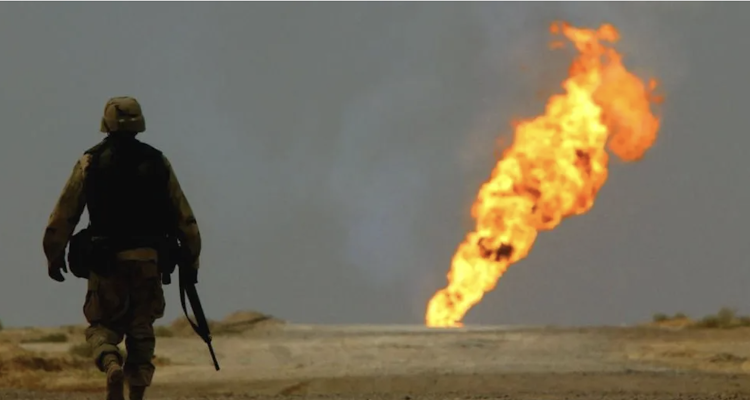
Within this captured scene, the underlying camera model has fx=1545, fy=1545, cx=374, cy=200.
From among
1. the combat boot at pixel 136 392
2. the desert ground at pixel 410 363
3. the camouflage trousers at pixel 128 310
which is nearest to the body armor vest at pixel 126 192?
the camouflage trousers at pixel 128 310

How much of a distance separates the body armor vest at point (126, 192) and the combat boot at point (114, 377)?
83cm

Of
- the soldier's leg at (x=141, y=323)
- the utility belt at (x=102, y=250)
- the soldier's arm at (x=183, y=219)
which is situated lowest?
the soldier's leg at (x=141, y=323)

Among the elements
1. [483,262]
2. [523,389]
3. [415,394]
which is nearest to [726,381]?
[523,389]

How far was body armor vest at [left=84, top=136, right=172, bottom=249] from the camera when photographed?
36.7ft

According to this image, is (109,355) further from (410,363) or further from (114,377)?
(410,363)

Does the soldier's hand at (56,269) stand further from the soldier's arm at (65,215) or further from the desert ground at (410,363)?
the desert ground at (410,363)

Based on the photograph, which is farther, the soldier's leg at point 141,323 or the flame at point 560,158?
the flame at point 560,158

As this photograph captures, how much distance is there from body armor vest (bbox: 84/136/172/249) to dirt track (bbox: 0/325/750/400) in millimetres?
7074

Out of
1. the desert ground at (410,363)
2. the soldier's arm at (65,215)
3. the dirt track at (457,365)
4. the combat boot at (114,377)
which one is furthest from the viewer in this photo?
the desert ground at (410,363)

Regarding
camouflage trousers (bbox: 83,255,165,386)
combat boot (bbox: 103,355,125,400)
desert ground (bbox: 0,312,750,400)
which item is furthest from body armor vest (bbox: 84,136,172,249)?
desert ground (bbox: 0,312,750,400)

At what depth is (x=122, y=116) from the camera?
11.2 m

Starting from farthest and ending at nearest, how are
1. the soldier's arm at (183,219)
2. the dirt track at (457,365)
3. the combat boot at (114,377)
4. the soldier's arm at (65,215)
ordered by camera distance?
the dirt track at (457,365)
the soldier's arm at (183,219)
the soldier's arm at (65,215)
the combat boot at (114,377)

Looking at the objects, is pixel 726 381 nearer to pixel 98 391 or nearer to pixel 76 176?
pixel 98 391

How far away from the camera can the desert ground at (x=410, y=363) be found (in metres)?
20.0
